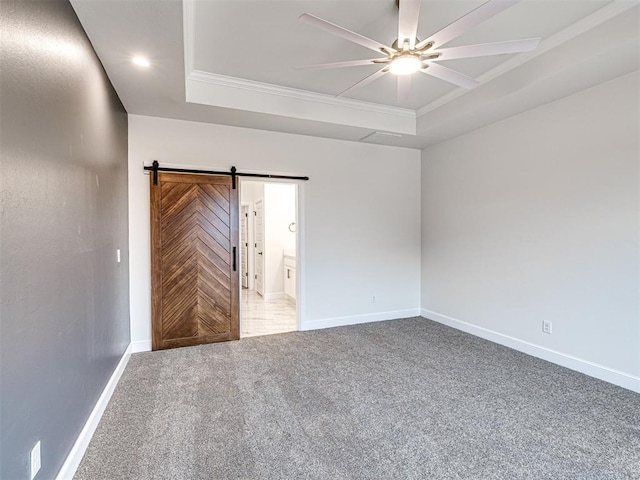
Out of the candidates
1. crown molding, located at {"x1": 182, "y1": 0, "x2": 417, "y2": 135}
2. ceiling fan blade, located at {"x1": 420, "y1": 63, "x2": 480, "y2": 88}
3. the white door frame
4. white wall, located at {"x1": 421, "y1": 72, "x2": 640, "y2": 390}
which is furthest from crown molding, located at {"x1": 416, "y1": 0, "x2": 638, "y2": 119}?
the white door frame

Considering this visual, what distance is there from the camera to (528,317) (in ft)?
11.5

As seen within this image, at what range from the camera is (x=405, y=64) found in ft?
7.61

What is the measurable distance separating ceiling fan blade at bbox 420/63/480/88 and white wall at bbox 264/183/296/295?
424 centimetres

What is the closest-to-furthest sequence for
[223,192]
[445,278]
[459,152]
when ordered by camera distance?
[223,192]
[459,152]
[445,278]

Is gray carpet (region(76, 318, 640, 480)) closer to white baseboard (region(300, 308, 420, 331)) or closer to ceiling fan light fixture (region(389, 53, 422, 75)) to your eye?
white baseboard (region(300, 308, 420, 331))

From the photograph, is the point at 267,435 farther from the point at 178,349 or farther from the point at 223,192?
the point at 223,192

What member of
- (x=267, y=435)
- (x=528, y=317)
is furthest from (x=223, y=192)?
(x=528, y=317)

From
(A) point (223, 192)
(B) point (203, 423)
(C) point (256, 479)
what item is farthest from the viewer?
(A) point (223, 192)

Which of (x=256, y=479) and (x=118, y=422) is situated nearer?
(x=256, y=479)

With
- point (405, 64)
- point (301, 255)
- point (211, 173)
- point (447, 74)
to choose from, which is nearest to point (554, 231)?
point (447, 74)

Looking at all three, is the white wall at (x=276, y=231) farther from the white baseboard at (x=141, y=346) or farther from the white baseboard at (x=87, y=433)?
the white baseboard at (x=87, y=433)

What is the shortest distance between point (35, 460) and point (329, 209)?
12.0 ft

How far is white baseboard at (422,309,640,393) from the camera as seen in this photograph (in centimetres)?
272

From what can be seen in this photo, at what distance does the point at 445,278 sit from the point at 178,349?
3.63 metres
